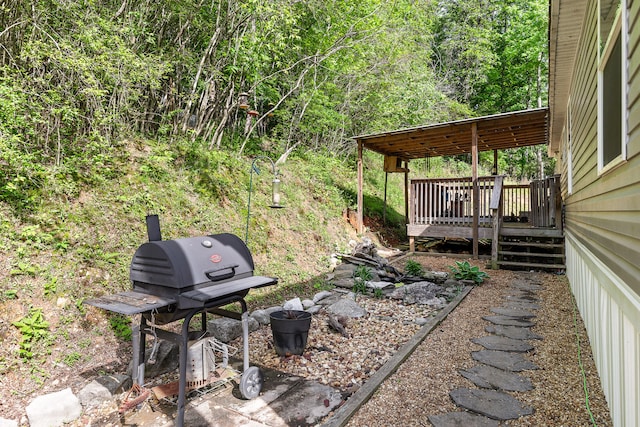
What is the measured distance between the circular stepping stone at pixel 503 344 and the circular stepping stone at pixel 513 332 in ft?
0.41

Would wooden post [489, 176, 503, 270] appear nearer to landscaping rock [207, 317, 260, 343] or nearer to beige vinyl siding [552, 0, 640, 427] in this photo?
beige vinyl siding [552, 0, 640, 427]

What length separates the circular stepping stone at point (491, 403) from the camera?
101 inches

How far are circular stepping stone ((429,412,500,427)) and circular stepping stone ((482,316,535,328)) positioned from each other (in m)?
2.34

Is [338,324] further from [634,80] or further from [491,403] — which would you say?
[634,80]

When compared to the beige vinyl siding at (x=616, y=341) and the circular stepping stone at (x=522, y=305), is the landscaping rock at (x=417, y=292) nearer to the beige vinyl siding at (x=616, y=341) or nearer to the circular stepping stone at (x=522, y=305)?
the circular stepping stone at (x=522, y=305)

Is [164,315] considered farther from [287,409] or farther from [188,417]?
[287,409]

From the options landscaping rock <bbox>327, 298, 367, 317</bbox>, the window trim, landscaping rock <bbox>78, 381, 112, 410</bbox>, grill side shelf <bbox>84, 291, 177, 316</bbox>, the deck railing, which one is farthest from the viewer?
the deck railing

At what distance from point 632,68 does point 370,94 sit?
11.7 meters

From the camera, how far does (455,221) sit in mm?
9359

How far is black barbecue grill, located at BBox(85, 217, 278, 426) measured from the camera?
246cm

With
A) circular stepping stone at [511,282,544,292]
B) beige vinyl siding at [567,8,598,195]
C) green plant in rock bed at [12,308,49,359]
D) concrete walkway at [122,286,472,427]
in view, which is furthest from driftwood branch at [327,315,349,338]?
circular stepping stone at [511,282,544,292]

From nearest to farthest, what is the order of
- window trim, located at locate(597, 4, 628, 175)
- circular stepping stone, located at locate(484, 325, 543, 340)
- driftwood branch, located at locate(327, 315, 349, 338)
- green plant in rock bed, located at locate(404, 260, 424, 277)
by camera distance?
window trim, located at locate(597, 4, 628, 175) < circular stepping stone, located at locate(484, 325, 543, 340) < driftwood branch, located at locate(327, 315, 349, 338) < green plant in rock bed, located at locate(404, 260, 424, 277)

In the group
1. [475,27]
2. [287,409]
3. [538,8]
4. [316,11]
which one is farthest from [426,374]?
[475,27]

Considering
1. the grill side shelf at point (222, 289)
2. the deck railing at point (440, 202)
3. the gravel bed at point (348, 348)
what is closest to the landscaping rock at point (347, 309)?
the gravel bed at point (348, 348)
